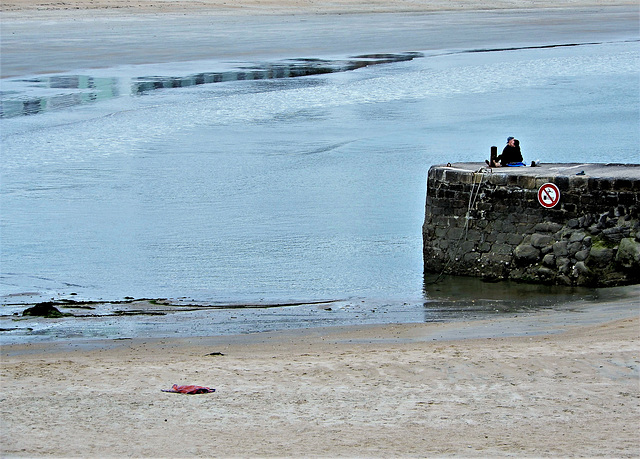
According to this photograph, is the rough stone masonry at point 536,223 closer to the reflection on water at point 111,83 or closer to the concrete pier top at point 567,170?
the concrete pier top at point 567,170

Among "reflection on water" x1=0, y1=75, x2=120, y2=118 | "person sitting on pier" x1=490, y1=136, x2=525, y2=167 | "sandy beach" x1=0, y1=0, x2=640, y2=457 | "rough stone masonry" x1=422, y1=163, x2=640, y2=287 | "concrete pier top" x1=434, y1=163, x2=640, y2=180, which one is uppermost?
"reflection on water" x1=0, y1=75, x2=120, y2=118

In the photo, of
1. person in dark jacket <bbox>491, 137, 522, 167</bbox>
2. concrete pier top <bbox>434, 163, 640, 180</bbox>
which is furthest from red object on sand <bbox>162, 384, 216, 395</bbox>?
person in dark jacket <bbox>491, 137, 522, 167</bbox>

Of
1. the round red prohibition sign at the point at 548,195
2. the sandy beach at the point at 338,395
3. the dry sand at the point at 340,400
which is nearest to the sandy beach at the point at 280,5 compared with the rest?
the round red prohibition sign at the point at 548,195

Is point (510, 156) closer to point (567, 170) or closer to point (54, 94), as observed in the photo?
point (567, 170)

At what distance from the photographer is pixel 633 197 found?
1168 centimetres

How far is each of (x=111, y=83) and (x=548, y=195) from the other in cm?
2371

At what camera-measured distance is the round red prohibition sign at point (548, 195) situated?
12.1m

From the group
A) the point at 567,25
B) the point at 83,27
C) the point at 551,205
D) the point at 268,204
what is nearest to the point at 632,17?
the point at 567,25

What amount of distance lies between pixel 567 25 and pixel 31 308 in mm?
44818

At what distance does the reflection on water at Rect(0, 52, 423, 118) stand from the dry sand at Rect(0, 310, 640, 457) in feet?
68.2

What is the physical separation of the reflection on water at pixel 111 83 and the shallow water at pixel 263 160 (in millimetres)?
154

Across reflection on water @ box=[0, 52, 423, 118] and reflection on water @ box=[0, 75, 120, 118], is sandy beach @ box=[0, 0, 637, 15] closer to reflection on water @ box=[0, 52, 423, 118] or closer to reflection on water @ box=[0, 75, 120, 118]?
reflection on water @ box=[0, 52, 423, 118]

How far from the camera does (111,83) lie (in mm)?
33281

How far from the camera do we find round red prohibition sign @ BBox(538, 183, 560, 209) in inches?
476
